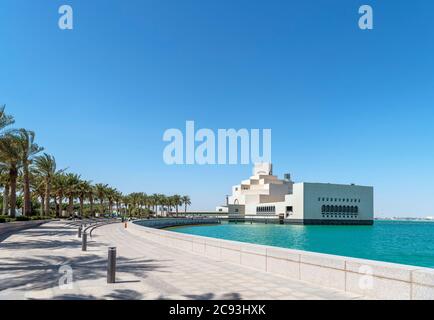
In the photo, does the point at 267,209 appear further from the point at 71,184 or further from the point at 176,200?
the point at 71,184

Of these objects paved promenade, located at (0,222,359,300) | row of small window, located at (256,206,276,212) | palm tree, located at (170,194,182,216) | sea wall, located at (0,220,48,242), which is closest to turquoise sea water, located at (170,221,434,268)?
paved promenade, located at (0,222,359,300)

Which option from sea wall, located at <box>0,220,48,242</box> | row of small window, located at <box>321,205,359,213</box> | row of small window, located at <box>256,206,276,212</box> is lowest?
row of small window, located at <box>256,206,276,212</box>

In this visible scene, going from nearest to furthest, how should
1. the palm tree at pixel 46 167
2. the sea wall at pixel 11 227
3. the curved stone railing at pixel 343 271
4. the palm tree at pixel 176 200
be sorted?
1. the curved stone railing at pixel 343 271
2. the sea wall at pixel 11 227
3. the palm tree at pixel 46 167
4. the palm tree at pixel 176 200

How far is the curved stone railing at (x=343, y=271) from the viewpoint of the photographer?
22.0 ft

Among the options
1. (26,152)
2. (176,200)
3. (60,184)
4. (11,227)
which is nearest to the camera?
(11,227)

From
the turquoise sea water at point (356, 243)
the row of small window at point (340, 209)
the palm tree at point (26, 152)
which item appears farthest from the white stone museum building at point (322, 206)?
the palm tree at point (26, 152)

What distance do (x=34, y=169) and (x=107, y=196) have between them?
4108 centimetres

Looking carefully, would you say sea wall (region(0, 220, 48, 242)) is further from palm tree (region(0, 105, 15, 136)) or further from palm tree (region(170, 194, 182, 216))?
palm tree (region(170, 194, 182, 216))

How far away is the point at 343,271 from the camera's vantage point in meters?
8.10

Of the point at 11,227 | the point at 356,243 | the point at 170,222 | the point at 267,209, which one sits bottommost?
the point at 267,209

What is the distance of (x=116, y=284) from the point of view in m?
9.03

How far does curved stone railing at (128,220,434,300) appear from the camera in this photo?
264 inches

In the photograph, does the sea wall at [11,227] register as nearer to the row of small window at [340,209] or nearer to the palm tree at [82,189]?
the palm tree at [82,189]

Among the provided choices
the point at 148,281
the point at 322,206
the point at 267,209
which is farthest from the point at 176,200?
the point at 148,281
